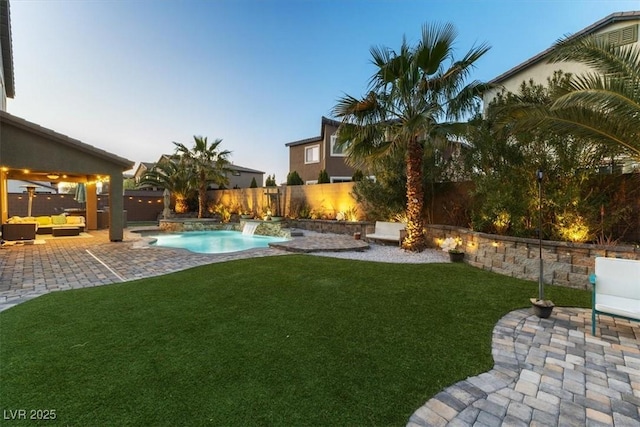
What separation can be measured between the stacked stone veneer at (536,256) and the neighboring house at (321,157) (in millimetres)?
13437

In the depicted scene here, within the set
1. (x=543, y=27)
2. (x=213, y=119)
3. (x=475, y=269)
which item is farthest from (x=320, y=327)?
(x=213, y=119)

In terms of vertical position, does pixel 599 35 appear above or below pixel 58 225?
above

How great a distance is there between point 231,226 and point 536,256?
55.8ft

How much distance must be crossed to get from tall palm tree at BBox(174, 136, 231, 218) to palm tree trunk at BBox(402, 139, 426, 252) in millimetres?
15737

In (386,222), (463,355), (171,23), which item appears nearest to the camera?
(463,355)

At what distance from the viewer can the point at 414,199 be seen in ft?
33.0

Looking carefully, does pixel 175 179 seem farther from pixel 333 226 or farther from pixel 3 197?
pixel 333 226

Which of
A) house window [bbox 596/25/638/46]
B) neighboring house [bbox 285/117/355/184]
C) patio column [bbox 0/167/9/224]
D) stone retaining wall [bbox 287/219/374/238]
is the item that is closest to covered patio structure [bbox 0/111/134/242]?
patio column [bbox 0/167/9/224]

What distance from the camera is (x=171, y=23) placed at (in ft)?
47.2

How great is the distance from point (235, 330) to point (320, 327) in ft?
3.98

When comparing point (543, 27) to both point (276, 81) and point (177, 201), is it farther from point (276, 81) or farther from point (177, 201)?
point (177, 201)

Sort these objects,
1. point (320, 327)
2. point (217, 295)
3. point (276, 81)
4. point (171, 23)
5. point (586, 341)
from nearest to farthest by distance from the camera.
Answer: point (586, 341) < point (320, 327) < point (217, 295) < point (171, 23) < point (276, 81)

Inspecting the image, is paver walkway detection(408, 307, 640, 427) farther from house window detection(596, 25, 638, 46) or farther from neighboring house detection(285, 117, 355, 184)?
neighboring house detection(285, 117, 355, 184)

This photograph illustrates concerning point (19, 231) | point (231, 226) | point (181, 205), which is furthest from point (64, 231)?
point (181, 205)
